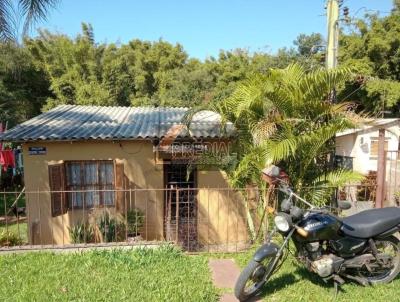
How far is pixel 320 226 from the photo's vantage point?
3.67m

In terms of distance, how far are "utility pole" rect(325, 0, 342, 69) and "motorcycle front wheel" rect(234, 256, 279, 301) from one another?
11.3 ft

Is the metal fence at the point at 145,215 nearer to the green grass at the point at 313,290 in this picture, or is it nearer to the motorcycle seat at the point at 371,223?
the green grass at the point at 313,290

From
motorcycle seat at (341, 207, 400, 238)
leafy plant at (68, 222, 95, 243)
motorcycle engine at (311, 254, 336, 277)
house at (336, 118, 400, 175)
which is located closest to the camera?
motorcycle engine at (311, 254, 336, 277)

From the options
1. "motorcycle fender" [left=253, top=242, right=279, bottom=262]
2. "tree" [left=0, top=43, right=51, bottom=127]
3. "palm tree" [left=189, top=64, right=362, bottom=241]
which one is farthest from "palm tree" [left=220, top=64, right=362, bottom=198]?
"tree" [left=0, top=43, right=51, bottom=127]

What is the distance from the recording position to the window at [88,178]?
8.48 m

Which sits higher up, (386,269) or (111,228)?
(386,269)

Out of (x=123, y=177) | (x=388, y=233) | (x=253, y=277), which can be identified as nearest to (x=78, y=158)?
(x=123, y=177)

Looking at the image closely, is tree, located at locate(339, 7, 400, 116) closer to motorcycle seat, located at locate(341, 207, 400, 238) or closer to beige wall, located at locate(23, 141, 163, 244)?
beige wall, located at locate(23, 141, 163, 244)

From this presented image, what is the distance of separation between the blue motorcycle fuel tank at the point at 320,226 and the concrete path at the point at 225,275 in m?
1.02

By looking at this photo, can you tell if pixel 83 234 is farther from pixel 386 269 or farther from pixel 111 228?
pixel 386 269

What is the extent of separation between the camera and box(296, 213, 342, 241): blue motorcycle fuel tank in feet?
12.0

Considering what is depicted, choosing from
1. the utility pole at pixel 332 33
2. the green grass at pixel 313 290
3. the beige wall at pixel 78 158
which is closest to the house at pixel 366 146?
the beige wall at pixel 78 158

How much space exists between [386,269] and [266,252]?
1720mm

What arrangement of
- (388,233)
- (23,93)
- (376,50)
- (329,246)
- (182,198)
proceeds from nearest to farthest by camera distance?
(329,246), (388,233), (182,198), (376,50), (23,93)
